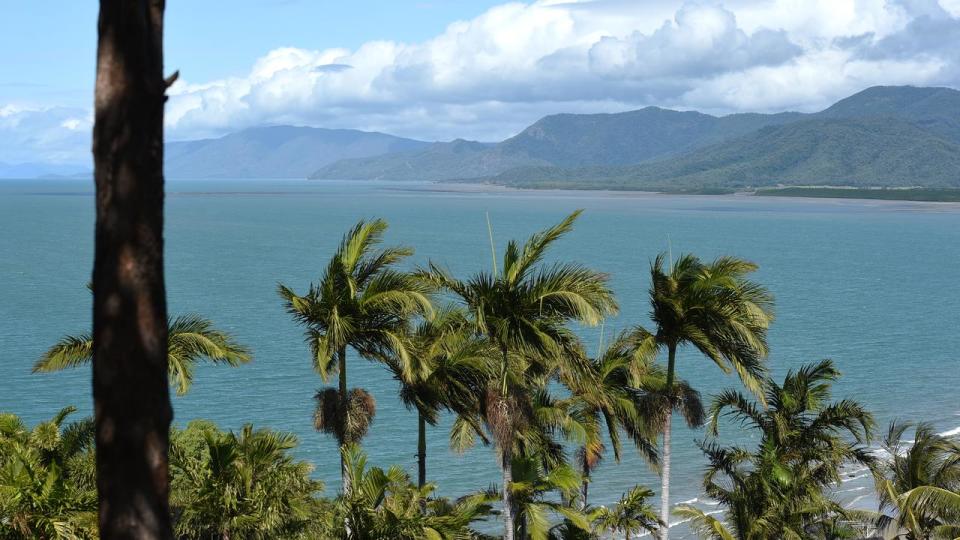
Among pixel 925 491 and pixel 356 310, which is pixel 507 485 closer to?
pixel 356 310

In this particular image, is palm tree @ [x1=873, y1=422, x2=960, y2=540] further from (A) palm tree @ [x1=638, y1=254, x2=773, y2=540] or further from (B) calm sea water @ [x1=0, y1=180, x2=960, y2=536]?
(B) calm sea water @ [x1=0, y1=180, x2=960, y2=536]

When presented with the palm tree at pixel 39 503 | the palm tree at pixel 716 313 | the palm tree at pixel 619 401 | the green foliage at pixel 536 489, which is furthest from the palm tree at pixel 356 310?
the palm tree at pixel 716 313

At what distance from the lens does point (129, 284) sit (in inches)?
183

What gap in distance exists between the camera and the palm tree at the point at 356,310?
1489 centimetres

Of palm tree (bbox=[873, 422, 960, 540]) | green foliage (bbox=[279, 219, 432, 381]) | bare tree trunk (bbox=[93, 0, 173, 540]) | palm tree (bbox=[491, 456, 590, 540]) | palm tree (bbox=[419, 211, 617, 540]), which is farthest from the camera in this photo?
palm tree (bbox=[873, 422, 960, 540])

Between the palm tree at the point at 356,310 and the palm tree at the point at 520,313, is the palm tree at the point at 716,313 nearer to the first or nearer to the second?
the palm tree at the point at 520,313

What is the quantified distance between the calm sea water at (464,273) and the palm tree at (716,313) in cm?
1907

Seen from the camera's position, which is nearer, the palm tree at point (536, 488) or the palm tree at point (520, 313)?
the palm tree at point (520, 313)

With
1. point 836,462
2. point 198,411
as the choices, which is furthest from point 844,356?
point 836,462

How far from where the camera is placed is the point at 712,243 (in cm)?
14425

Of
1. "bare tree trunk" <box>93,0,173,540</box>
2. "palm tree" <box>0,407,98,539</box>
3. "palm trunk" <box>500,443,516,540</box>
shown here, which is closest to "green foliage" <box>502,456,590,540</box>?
"palm trunk" <box>500,443,516,540</box>

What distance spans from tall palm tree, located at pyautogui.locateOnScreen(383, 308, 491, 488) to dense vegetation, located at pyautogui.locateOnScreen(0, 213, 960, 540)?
1.3 inches

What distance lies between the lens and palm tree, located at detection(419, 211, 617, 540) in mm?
13422

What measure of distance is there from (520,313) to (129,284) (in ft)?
30.9
